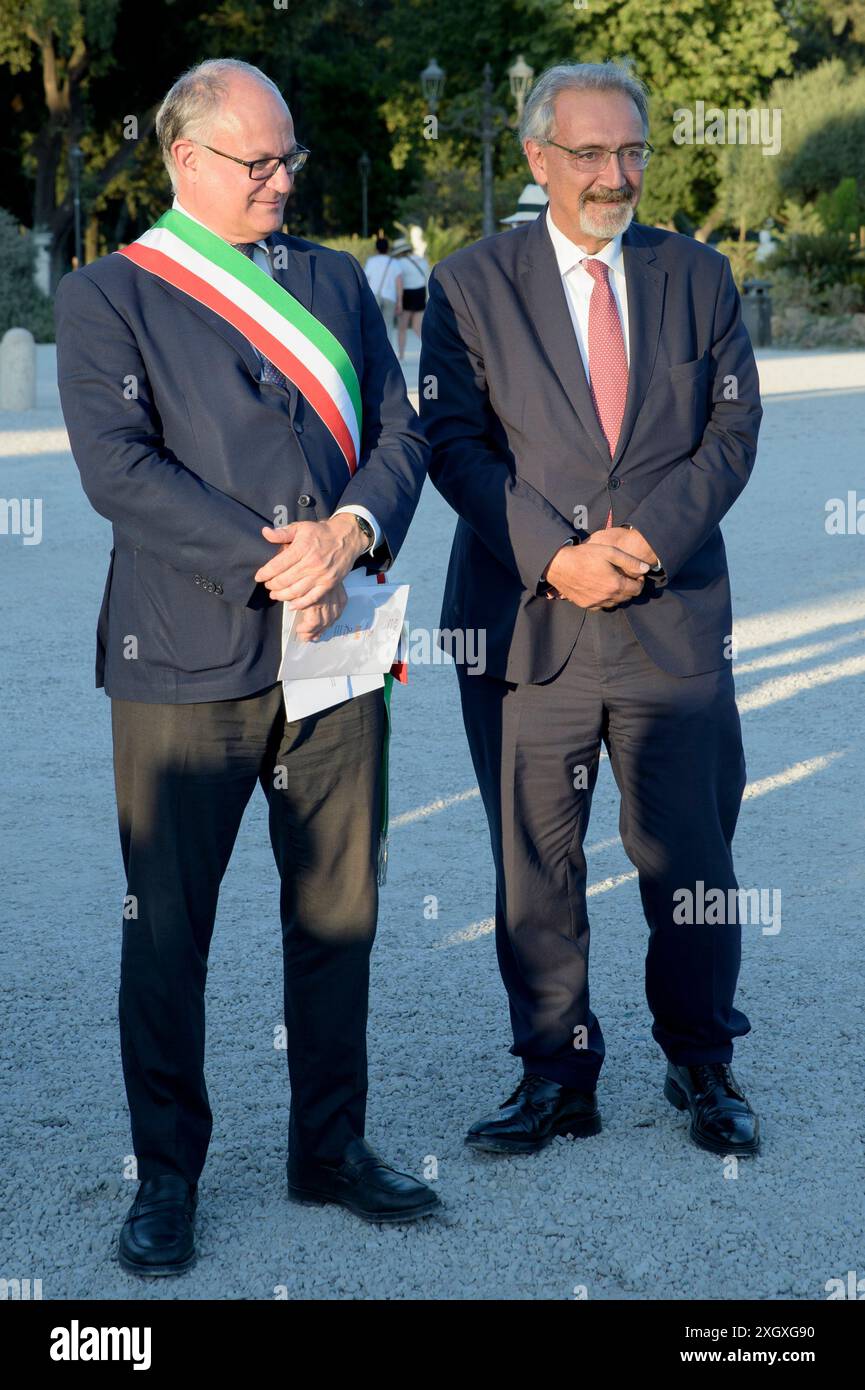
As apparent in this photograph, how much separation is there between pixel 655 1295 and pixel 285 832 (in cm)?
114

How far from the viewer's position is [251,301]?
11.0 ft

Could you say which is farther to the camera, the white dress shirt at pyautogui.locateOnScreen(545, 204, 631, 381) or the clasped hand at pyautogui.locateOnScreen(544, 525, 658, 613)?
the white dress shirt at pyautogui.locateOnScreen(545, 204, 631, 381)

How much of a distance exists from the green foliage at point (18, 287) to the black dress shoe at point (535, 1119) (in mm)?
28873

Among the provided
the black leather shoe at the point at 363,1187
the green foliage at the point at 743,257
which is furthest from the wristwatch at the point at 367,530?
the green foliage at the point at 743,257

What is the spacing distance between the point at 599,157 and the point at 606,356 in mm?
422

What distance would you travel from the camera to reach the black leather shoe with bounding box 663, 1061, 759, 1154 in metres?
3.80

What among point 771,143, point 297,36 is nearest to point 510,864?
point 771,143

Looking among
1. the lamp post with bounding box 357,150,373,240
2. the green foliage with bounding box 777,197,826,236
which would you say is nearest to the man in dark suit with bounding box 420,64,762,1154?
the green foliage with bounding box 777,197,826,236

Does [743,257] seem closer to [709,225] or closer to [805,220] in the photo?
[805,220]

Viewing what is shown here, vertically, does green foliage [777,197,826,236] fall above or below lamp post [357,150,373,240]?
below

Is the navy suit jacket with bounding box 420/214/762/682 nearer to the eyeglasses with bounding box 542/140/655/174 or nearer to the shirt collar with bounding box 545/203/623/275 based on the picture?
the shirt collar with bounding box 545/203/623/275

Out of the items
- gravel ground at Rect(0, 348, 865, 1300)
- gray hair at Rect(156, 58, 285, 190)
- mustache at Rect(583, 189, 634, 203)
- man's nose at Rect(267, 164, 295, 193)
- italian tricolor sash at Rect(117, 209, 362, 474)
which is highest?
gray hair at Rect(156, 58, 285, 190)

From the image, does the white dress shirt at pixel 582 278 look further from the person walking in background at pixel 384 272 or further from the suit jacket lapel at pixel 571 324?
the person walking in background at pixel 384 272

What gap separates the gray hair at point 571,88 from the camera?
3.70 m
